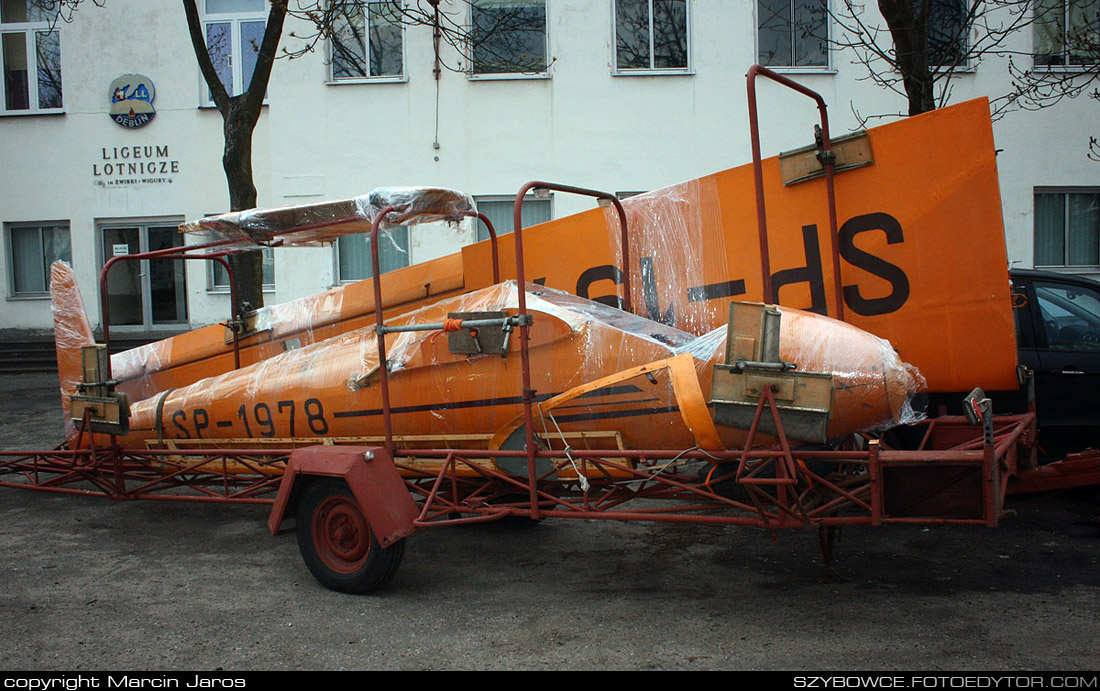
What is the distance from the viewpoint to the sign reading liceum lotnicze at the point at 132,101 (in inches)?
603

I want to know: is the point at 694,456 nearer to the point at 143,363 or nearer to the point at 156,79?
the point at 143,363

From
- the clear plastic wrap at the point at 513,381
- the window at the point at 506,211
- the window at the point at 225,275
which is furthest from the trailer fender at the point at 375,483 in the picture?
the window at the point at 225,275

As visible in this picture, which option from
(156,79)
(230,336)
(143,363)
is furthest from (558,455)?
(156,79)

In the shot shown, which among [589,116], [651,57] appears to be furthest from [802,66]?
[589,116]

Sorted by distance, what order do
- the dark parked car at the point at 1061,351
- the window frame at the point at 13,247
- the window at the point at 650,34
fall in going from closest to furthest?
the dark parked car at the point at 1061,351
the window at the point at 650,34
the window frame at the point at 13,247

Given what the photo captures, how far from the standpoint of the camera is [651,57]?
45.6ft

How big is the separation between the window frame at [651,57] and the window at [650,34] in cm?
2

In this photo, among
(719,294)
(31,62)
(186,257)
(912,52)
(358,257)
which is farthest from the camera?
(31,62)

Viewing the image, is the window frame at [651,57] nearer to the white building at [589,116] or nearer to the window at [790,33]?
the white building at [589,116]

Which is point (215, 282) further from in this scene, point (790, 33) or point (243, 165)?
point (790, 33)

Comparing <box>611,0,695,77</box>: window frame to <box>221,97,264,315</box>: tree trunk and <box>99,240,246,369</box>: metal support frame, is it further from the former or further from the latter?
<box>99,240,246,369</box>: metal support frame

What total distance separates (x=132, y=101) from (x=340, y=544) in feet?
43.2

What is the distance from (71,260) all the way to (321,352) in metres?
12.4

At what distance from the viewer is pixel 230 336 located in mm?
7637
